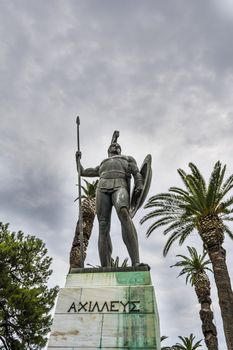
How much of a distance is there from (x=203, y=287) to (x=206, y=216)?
7591 mm

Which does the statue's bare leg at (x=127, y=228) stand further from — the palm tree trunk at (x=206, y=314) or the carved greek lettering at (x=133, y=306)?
the palm tree trunk at (x=206, y=314)

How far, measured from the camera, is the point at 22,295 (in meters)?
17.0

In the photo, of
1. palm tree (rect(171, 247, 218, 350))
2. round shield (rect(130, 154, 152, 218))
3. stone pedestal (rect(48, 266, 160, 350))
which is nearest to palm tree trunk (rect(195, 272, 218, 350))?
palm tree (rect(171, 247, 218, 350))

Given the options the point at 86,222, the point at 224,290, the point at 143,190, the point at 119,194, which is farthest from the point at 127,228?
the point at 86,222

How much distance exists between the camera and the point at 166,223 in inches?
722

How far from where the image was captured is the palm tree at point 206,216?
15.3m

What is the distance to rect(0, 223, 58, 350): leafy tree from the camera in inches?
656

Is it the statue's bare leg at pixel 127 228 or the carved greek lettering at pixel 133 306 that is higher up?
the statue's bare leg at pixel 127 228

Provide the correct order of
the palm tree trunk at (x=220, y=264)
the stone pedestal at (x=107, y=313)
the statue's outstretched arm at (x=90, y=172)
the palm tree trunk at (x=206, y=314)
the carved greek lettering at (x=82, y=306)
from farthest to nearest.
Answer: the palm tree trunk at (x=206, y=314) < the palm tree trunk at (x=220, y=264) < the statue's outstretched arm at (x=90, y=172) < the carved greek lettering at (x=82, y=306) < the stone pedestal at (x=107, y=313)

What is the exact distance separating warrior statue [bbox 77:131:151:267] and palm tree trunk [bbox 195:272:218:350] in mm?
17950

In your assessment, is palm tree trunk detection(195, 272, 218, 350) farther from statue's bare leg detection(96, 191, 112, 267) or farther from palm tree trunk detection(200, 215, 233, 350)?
statue's bare leg detection(96, 191, 112, 267)

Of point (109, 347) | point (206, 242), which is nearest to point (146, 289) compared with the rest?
point (109, 347)

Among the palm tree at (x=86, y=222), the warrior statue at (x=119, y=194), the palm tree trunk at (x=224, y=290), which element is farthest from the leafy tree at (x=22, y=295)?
the warrior statue at (x=119, y=194)

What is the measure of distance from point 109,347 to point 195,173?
48.5 ft
